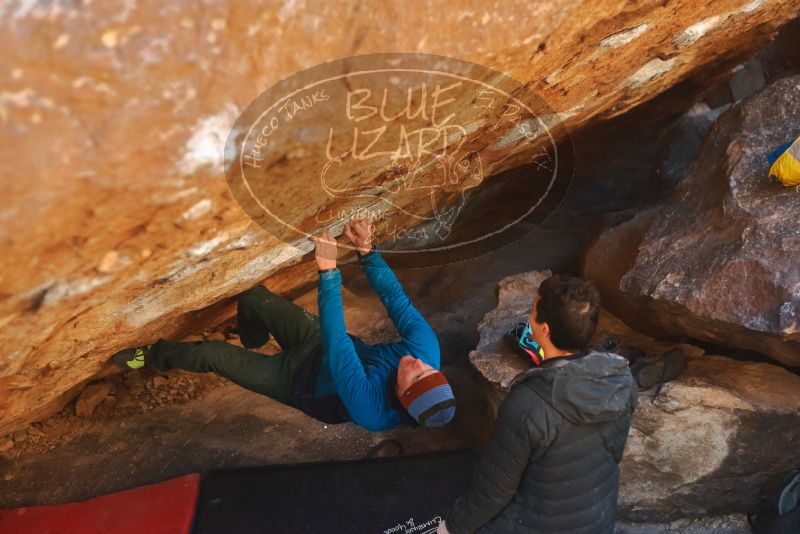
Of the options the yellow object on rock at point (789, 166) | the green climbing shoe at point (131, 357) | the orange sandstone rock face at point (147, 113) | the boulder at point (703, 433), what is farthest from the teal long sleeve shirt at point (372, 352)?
the yellow object on rock at point (789, 166)

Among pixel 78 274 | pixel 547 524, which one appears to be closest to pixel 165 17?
pixel 78 274

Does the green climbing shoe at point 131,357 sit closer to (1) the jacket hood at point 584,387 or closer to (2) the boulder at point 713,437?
(1) the jacket hood at point 584,387

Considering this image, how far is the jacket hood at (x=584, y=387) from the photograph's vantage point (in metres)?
1.82

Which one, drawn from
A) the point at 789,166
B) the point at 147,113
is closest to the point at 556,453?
the point at 147,113

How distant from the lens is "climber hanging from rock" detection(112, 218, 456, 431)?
2350mm

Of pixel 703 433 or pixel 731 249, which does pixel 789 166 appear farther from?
pixel 703 433

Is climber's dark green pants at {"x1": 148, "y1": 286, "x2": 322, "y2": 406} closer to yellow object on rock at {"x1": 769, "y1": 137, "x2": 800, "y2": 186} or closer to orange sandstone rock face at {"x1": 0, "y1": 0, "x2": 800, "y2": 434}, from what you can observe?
orange sandstone rock face at {"x1": 0, "y1": 0, "x2": 800, "y2": 434}

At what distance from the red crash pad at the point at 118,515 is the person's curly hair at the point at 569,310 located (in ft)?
7.69

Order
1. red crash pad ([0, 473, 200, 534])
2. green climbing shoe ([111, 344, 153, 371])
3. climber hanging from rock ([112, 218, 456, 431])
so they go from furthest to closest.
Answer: red crash pad ([0, 473, 200, 534])
green climbing shoe ([111, 344, 153, 371])
climber hanging from rock ([112, 218, 456, 431])

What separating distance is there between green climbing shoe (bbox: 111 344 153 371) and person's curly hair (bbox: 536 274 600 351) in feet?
6.64

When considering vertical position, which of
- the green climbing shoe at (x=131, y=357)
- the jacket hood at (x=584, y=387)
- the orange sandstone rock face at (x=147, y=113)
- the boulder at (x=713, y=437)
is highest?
the orange sandstone rock face at (x=147, y=113)

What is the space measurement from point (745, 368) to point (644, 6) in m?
1.97

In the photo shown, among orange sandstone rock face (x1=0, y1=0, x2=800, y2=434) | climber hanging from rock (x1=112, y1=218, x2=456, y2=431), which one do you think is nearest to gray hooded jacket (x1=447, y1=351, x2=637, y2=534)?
climber hanging from rock (x1=112, y1=218, x2=456, y2=431)

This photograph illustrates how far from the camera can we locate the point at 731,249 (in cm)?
288
